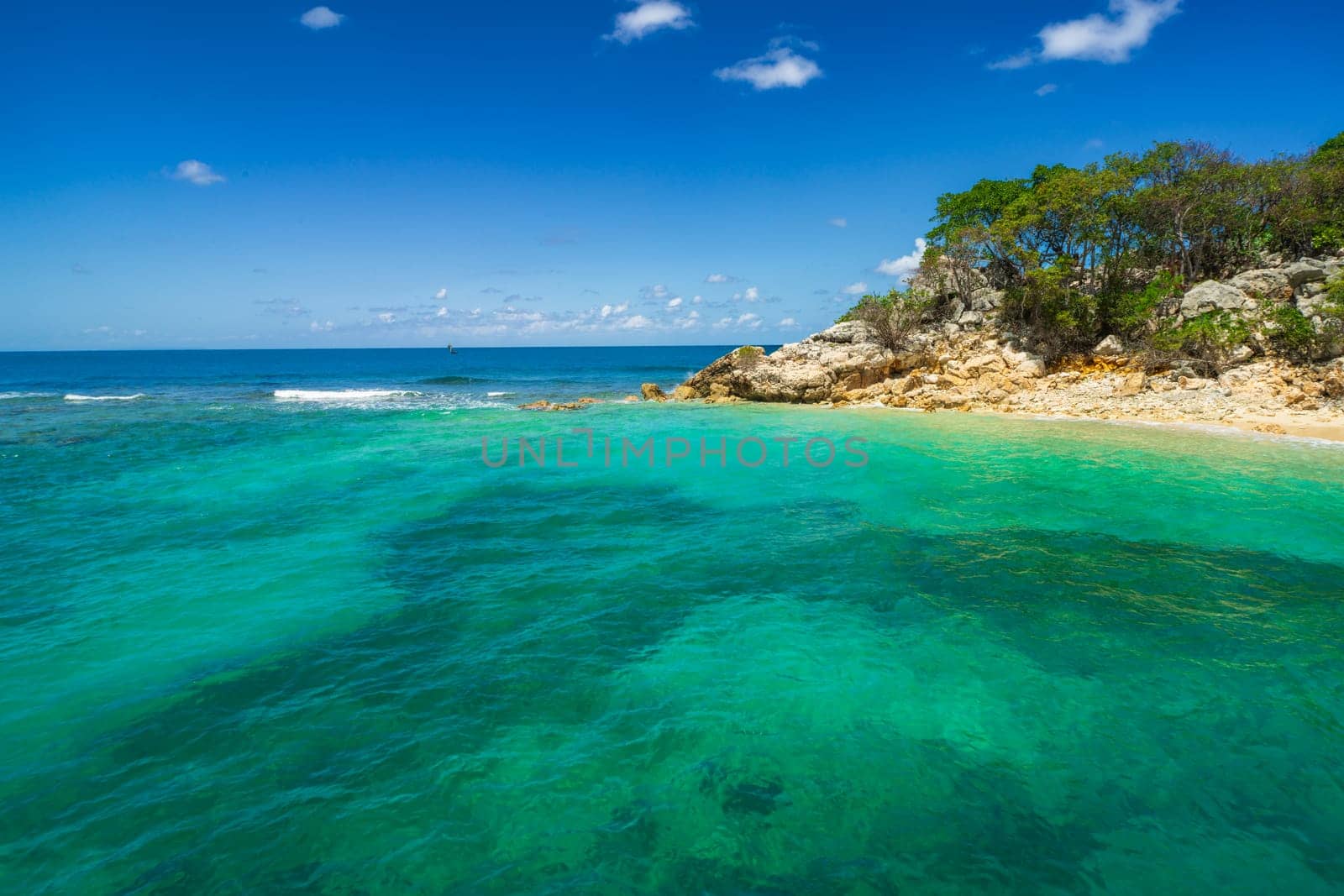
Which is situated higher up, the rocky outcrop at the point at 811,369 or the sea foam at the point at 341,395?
the rocky outcrop at the point at 811,369

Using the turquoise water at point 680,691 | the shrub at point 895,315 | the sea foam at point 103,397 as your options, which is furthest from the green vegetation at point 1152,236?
the sea foam at point 103,397

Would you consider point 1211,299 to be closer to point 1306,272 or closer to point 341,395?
point 1306,272

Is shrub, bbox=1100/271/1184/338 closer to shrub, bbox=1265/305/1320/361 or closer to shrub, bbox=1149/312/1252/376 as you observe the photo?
shrub, bbox=1149/312/1252/376

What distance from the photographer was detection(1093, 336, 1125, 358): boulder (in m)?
33.7

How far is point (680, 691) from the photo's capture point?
8117mm

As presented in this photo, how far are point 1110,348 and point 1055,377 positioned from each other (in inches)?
148

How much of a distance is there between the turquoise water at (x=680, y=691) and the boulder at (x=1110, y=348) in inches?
708

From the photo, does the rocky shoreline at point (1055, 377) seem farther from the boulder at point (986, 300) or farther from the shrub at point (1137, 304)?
the shrub at point (1137, 304)

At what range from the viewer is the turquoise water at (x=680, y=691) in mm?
5574

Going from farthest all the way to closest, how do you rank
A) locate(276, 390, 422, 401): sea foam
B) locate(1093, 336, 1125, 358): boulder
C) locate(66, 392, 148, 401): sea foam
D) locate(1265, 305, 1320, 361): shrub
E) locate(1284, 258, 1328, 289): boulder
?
locate(276, 390, 422, 401): sea foam, locate(66, 392, 148, 401): sea foam, locate(1093, 336, 1125, 358): boulder, locate(1284, 258, 1328, 289): boulder, locate(1265, 305, 1320, 361): shrub

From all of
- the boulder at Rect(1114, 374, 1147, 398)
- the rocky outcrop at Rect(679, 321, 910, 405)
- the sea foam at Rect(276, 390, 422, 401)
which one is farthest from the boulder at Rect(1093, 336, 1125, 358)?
the sea foam at Rect(276, 390, 422, 401)

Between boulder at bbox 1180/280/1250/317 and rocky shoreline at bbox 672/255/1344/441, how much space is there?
59mm

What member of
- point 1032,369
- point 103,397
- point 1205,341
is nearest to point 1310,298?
point 1205,341

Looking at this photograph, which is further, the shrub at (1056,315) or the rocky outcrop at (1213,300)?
the shrub at (1056,315)
